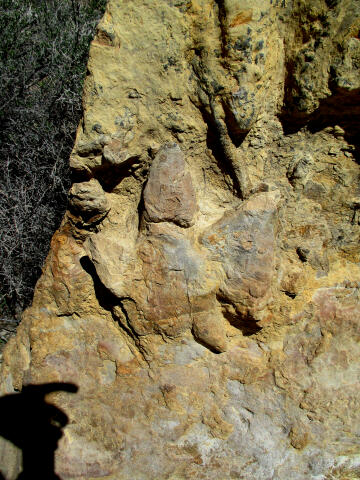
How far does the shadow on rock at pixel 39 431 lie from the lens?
155 centimetres

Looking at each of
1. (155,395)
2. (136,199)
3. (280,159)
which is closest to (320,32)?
(280,159)

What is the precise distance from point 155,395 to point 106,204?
768 millimetres

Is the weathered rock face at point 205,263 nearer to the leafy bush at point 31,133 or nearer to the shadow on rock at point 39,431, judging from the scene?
the shadow on rock at point 39,431

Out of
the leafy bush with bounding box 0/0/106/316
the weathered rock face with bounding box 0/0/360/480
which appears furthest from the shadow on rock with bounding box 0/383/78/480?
the leafy bush with bounding box 0/0/106/316

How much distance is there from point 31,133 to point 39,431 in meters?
2.10

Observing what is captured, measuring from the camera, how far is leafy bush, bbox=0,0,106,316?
9.05 ft

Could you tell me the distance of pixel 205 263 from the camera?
1395 millimetres

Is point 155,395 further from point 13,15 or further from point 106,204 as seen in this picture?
point 13,15

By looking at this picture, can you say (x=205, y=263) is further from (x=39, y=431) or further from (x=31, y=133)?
(x=31, y=133)

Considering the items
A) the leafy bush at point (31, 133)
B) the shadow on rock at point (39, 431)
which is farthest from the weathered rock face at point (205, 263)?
the leafy bush at point (31, 133)

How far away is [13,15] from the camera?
3096mm

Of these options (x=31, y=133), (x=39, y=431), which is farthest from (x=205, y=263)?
(x=31, y=133)

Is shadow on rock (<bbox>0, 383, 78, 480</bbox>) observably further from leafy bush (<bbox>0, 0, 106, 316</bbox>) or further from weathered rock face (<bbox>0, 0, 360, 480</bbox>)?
leafy bush (<bbox>0, 0, 106, 316</bbox>)

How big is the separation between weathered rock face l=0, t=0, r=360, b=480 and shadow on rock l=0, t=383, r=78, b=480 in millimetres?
36
